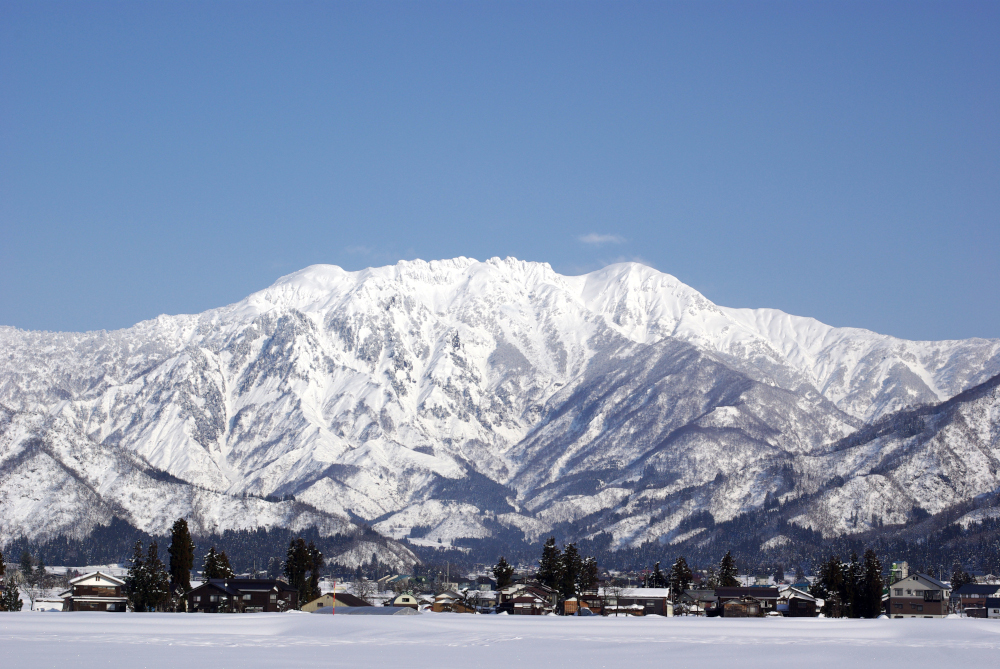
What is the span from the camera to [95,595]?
16562cm

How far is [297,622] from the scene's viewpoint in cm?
11438

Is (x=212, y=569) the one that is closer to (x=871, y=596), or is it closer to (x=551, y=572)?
(x=551, y=572)

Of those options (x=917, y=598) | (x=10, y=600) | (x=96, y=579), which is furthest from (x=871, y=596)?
(x=10, y=600)

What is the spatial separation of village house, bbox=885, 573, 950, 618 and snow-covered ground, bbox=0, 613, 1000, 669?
7015 centimetres

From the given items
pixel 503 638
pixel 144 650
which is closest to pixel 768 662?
pixel 503 638

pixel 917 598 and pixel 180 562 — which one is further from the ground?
pixel 180 562

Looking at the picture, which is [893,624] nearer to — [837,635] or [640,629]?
[837,635]

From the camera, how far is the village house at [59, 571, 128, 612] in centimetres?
16100

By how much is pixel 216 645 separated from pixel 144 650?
6.26 metres

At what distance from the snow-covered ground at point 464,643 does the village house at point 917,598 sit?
70155mm

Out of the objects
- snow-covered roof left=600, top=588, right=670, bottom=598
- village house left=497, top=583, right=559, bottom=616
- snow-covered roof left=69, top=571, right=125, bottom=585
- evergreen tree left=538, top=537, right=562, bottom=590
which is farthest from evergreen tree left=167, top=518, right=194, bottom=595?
snow-covered roof left=600, top=588, right=670, bottom=598

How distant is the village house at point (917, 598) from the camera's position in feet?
614

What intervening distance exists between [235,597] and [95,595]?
2023cm

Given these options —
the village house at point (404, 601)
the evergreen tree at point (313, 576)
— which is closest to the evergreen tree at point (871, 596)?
the village house at point (404, 601)
